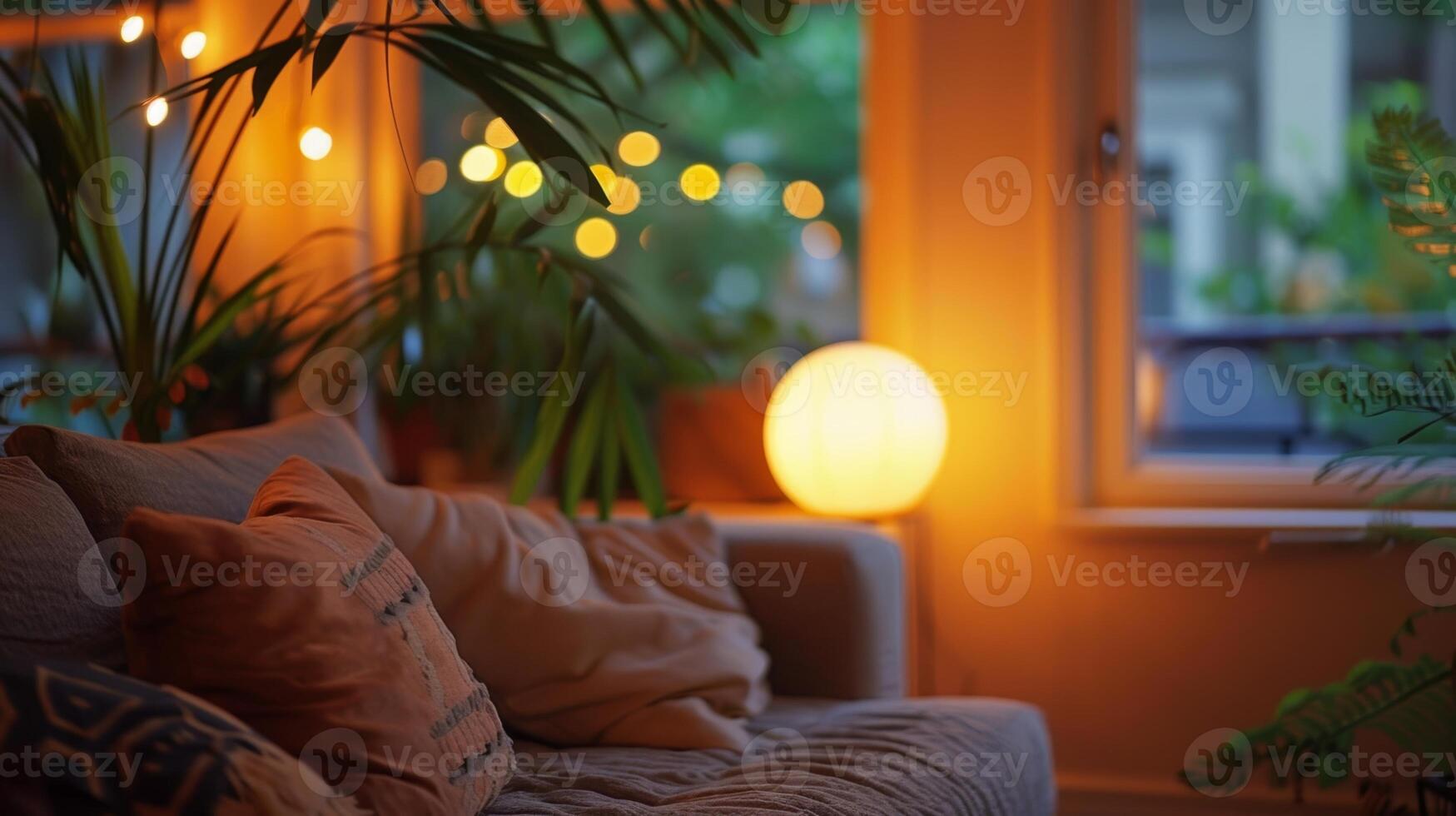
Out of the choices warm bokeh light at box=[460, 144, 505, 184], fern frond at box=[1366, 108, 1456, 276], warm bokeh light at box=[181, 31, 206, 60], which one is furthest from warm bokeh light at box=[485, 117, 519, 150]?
fern frond at box=[1366, 108, 1456, 276]

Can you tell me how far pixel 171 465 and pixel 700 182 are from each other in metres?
1.98

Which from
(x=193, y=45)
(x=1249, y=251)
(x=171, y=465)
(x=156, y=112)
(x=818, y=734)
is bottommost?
(x=818, y=734)

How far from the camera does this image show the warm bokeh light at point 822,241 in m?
3.25

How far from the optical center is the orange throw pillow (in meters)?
1.04

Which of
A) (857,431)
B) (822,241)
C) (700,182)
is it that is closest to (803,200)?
(822,241)

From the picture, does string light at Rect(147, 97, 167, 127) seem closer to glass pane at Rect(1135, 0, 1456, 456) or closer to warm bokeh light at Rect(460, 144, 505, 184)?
warm bokeh light at Rect(460, 144, 505, 184)

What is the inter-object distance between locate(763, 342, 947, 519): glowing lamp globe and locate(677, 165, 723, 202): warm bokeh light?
87cm

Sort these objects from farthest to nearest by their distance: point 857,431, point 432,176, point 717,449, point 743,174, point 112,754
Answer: point 743,174 < point 432,176 < point 717,449 < point 857,431 < point 112,754

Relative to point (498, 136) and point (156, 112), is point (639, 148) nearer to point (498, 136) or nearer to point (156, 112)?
point (498, 136)

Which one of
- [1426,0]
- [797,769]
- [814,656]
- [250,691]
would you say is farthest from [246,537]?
[1426,0]

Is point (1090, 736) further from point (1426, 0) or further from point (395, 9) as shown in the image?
point (395, 9)

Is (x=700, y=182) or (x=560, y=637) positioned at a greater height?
(x=700, y=182)

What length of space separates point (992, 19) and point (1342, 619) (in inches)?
52.3

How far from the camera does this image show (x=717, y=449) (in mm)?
2775
